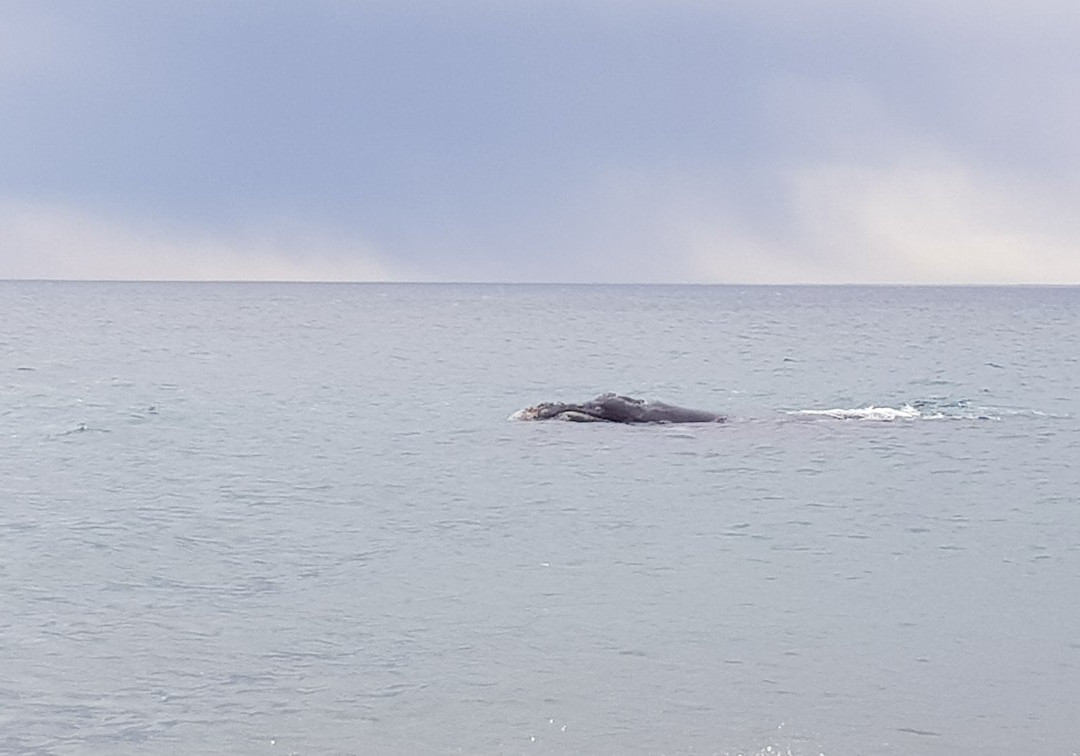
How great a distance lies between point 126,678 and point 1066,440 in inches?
1016

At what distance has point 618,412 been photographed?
3781 centimetres

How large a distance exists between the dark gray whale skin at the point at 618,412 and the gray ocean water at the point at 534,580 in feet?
2.56

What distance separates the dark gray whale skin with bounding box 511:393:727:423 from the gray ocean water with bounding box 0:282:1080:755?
0.78 metres

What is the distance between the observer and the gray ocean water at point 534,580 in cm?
1352

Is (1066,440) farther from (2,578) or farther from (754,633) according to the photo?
(2,578)

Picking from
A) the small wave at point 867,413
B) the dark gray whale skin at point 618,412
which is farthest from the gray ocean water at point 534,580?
the dark gray whale skin at point 618,412

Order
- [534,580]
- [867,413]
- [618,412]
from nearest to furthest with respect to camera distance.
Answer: [534,580], [618,412], [867,413]

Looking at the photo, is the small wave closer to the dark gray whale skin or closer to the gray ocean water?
the gray ocean water

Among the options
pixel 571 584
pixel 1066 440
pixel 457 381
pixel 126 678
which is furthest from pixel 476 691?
pixel 457 381

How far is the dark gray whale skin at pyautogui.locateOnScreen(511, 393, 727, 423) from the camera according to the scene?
123 ft

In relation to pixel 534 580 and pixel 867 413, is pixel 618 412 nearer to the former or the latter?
pixel 867 413

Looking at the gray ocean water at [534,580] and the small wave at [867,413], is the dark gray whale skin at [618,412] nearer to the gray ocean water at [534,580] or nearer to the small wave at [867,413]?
the gray ocean water at [534,580]

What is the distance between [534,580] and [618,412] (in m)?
18.9

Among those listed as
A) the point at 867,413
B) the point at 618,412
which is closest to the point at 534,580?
the point at 618,412
